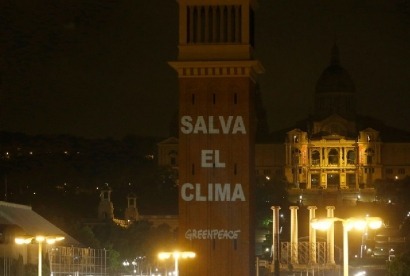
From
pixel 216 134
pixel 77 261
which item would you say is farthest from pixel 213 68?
pixel 77 261

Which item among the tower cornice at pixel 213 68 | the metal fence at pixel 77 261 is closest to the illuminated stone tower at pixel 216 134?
the tower cornice at pixel 213 68

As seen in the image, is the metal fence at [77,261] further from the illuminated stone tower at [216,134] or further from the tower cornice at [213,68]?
the tower cornice at [213,68]

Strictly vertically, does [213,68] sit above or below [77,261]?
above

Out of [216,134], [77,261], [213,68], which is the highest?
[213,68]

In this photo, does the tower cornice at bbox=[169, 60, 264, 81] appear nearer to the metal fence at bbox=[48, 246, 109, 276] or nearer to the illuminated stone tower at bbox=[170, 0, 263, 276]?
the illuminated stone tower at bbox=[170, 0, 263, 276]

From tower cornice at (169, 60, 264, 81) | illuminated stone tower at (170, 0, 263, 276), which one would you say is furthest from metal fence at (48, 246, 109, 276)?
tower cornice at (169, 60, 264, 81)

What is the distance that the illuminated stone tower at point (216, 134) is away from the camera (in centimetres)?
9362

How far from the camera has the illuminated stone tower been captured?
307 feet

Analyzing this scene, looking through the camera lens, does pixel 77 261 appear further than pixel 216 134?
Yes

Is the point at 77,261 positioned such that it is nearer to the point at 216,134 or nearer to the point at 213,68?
the point at 216,134

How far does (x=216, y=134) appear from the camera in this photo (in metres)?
94.7

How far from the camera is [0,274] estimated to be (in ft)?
375

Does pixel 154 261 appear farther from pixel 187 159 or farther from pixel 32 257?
pixel 187 159

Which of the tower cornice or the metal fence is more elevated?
the tower cornice
